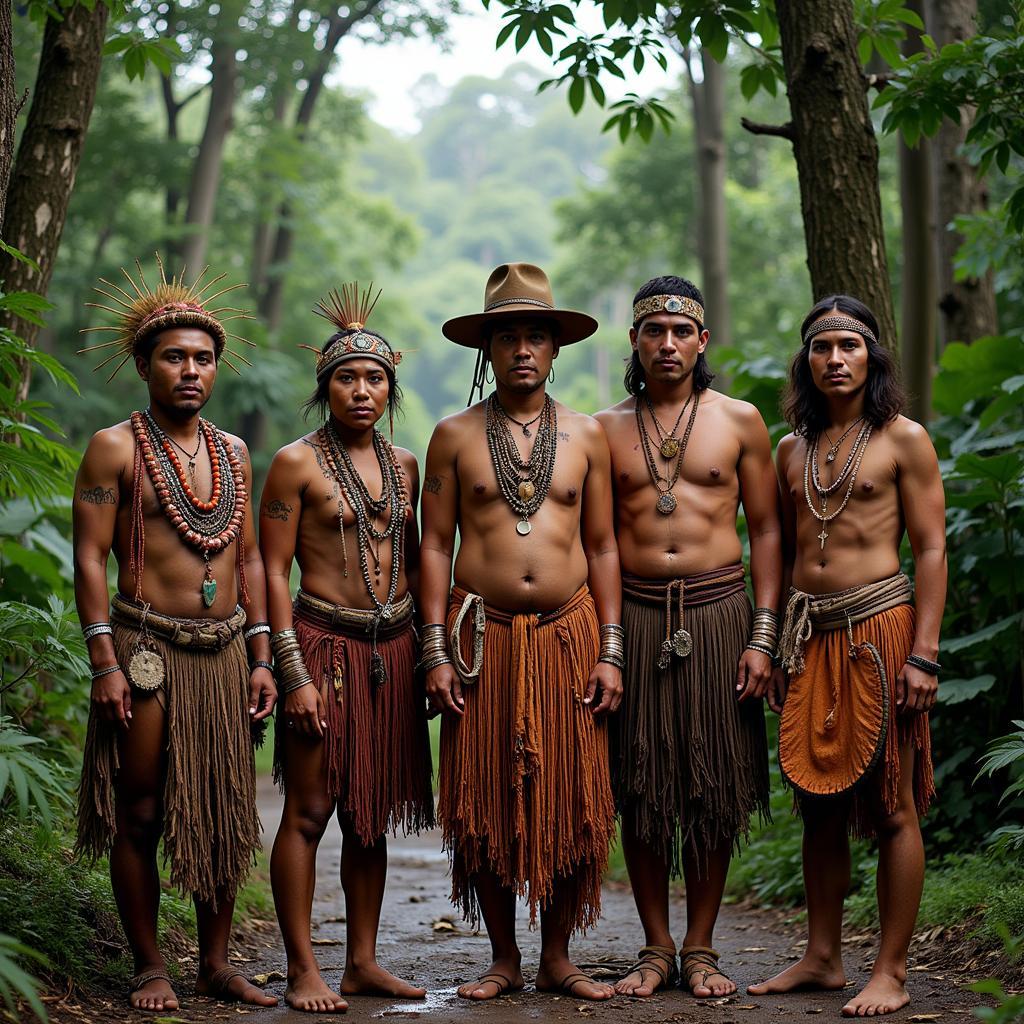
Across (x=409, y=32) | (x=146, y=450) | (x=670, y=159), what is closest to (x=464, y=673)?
(x=146, y=450)

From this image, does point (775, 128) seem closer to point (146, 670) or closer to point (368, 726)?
point (368, 726)

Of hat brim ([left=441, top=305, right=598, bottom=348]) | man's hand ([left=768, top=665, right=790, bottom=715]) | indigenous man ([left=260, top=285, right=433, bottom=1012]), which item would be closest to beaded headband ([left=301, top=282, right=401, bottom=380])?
indigenous man ([left=260, top=285, right=433, bottom=1012])

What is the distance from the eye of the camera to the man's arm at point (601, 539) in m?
4.56

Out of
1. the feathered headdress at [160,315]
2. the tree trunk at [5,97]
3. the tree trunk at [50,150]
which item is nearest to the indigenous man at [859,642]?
the feathered headdress at [160,315]

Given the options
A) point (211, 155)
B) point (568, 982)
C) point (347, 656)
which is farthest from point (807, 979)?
point (211, 155)

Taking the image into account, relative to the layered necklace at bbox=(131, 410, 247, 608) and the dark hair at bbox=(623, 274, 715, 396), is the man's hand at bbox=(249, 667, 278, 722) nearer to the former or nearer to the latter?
the layered necklace at bbox=(131, 410, 247, 608)

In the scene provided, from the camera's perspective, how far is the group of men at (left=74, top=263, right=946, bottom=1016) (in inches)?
166

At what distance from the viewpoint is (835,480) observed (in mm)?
4422

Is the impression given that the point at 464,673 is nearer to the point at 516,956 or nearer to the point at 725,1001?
the point at 516,956

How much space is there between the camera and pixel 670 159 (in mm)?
20234

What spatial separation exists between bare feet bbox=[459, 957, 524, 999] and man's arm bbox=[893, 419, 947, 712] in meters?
1.62

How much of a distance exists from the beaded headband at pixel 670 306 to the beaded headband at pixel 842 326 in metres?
0.43

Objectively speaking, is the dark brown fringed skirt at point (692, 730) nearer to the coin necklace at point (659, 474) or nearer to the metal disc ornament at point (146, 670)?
the coin necklace at point (659, 474)

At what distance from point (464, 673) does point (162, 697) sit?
39.7 inches
